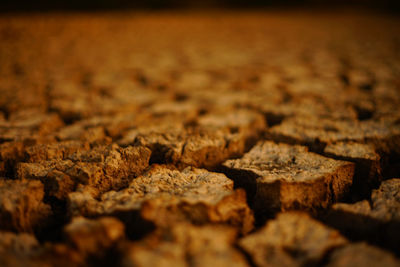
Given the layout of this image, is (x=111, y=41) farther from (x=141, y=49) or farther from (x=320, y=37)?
(x=320, y=37)

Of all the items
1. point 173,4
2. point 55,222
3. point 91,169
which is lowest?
point 55,222

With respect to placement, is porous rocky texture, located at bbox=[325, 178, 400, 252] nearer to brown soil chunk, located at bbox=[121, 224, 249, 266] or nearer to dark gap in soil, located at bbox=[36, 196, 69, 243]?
brown soil chunk, located at bbox=[121, 224, 249, 266]

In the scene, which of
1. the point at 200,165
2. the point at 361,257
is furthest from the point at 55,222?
the point at 361,257

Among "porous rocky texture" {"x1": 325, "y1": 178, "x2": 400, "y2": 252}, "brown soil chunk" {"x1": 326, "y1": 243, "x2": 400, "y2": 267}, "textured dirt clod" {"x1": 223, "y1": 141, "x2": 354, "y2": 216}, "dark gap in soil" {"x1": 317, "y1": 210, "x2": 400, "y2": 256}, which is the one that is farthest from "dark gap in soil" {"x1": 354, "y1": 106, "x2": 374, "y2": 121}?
"brown soil chunk" {"x1": 326, "y1": 243, "x2": 400, "y2": 267}

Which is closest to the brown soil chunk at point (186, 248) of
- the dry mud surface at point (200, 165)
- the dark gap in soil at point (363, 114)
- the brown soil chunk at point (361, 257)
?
the dry mud surface at point (200, 165)

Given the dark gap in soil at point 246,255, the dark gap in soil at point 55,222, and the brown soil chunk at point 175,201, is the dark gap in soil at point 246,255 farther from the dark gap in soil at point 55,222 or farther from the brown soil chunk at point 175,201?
the dark gap in soil at point 55,222

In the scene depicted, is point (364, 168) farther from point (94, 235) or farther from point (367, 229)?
point (94, 235)

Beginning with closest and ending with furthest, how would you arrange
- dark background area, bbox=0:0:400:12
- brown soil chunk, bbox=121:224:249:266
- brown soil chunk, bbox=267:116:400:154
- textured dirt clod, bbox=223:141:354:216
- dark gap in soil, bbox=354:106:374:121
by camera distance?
brown soil chunk, bbox=121:224:249:266 < textured dirt clod, bbox=223:141:354:216 < brown soil chunk, bbox=267:116:400:154 < dark gap in soil, bbox=354:106:374:121 < dark background area, bbox=0:0:400:12
